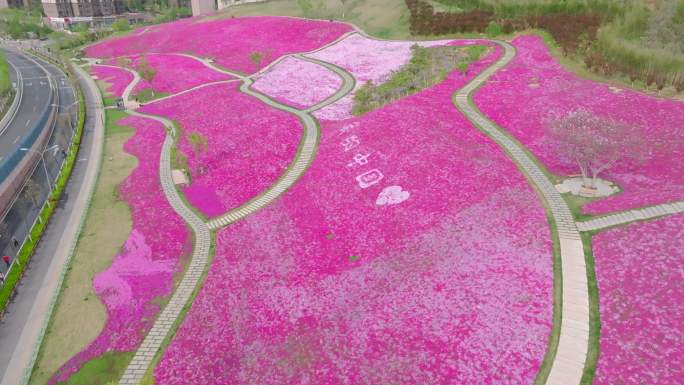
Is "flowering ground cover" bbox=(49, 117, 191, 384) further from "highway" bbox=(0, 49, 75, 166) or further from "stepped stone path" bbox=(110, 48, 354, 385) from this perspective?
"highway" bbox=(0, 49, 75, 166)

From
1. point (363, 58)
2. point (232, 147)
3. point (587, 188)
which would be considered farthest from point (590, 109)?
point (363, 58)

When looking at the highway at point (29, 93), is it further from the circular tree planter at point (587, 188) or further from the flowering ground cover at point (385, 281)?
the circular tree planter at point (587, 188)

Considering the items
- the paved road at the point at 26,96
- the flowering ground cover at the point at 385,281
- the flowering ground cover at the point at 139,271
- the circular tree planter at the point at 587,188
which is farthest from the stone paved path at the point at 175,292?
the circular tree planter at the point at 587,188

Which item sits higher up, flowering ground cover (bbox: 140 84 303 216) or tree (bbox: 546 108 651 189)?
tree (bbox: 546 108 651 189)

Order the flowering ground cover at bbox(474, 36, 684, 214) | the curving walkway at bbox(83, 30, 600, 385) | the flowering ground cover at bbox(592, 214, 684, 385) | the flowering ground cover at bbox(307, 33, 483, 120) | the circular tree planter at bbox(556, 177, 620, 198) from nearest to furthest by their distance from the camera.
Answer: the flowering ground cover at bbox(592, 214, 684, 385) < the curving walkway at bbox(83, 30, 600, 385) < the flowering ground cover at bbox(474, 36, 684, 214) < the circular tree planter at bbox(556, 177, 620, 198) < the flowering ground cover at bbox(307, 33, 483, 120)

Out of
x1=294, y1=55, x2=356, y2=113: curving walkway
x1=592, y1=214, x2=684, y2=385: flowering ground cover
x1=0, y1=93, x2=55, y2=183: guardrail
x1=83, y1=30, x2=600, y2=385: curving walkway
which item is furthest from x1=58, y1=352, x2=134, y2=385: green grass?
x1=294, y1=55, x2=356, y2=113: curving walkway

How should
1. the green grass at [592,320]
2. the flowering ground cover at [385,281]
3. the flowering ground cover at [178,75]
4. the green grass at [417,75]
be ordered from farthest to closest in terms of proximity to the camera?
the flowering ground cover at [178,75] → the green grass at [417,75] → the flowering ground cover at [385,281] → the green grass at [592,320]
